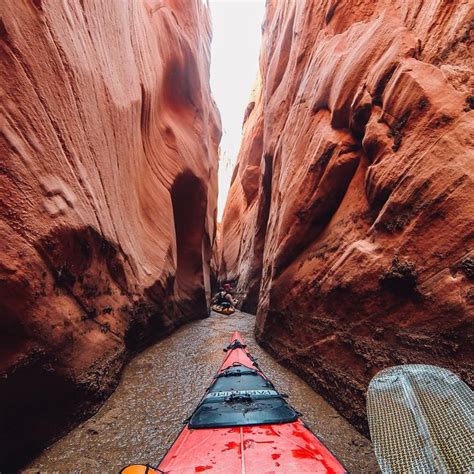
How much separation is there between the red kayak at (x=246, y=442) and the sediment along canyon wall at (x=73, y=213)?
1716 millimetres

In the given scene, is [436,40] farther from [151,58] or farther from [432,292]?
[151,58]

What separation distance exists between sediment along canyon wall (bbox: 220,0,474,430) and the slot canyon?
0.03 m

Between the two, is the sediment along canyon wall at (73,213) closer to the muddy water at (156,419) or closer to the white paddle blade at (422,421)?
the muddy water at (156,419)

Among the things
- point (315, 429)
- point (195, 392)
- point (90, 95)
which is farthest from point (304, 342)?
point (90, 95)

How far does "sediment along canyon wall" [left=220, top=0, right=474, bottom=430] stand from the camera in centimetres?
326

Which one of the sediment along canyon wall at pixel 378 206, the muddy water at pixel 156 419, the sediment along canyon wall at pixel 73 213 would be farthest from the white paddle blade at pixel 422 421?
the sediment along canyon wall at pixel 73 213

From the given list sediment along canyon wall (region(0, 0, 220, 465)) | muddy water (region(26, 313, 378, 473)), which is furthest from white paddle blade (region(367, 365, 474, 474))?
sediment along canyon wall (region(0, 0, 220, 465))

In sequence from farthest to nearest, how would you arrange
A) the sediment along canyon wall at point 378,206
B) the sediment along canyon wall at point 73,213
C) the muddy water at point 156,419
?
1. the muddy water at point 156,419
2. the sediment along canyon wall at point 378,206
3. the sediment along canyon wall at point 73,213

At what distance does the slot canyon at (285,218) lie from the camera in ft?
10.2

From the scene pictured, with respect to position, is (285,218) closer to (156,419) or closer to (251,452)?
(156,419)

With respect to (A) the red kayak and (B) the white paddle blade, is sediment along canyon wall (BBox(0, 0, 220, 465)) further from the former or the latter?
(B) the white paddle blade

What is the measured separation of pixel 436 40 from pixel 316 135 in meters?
2.60

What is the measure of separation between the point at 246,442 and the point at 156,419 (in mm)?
2042

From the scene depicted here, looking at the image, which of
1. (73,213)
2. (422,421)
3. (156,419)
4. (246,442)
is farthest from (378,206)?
(156,419)
